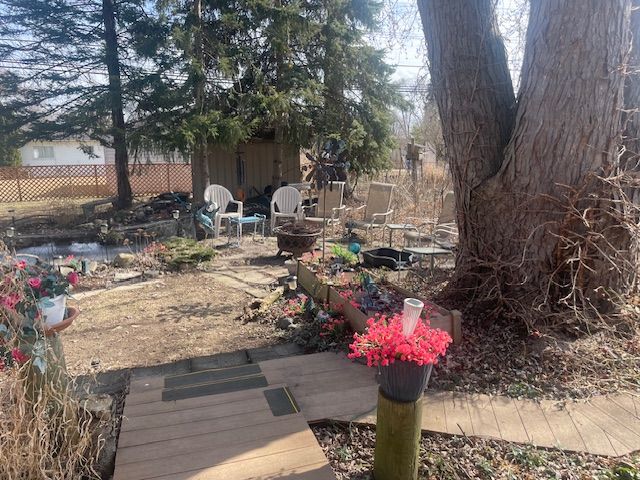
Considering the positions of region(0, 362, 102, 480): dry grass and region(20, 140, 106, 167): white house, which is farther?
region(20, 140, 106, 167): white house

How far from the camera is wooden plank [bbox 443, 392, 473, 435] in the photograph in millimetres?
2064

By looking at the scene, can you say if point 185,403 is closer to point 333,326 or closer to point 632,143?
point 333,326

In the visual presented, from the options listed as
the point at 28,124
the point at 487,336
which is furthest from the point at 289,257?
the point at 28,124

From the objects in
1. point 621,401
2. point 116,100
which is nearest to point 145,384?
point 621,401

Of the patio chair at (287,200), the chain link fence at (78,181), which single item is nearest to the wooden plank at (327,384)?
the patio chair at (287,200)

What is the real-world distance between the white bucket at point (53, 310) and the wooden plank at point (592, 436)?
2.45 meters

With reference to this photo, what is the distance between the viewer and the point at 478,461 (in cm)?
186

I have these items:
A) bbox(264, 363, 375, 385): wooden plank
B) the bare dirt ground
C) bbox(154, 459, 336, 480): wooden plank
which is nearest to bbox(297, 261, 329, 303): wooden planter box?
the bare dirt ground

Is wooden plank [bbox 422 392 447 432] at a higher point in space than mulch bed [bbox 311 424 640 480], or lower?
higher

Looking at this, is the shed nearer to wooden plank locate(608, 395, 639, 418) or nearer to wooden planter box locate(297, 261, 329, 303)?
wooden planter box locate(297, 261, 329, 303)

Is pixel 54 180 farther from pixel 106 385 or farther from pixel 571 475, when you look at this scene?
pixel 571 475

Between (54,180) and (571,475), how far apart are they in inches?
571

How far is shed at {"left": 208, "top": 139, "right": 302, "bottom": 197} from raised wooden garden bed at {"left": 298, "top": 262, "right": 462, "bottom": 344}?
5.98m

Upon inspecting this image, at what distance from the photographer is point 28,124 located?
8.41 metres
